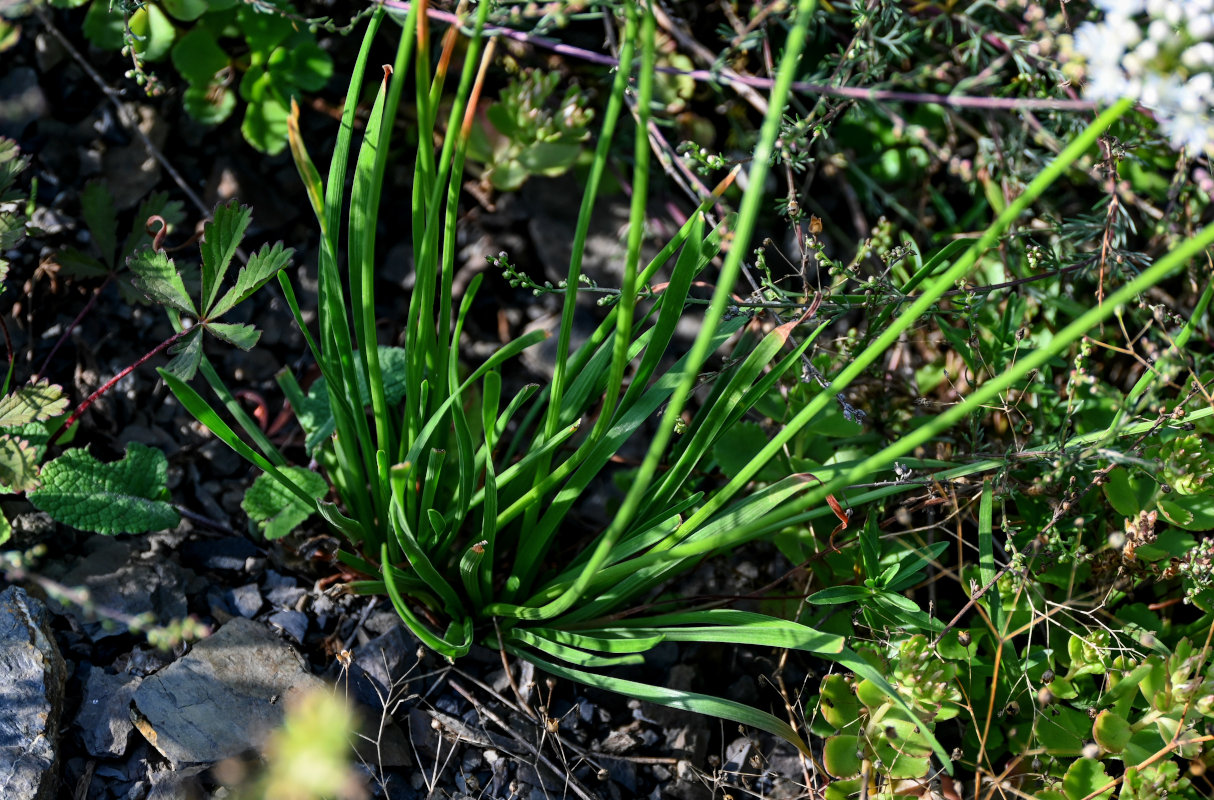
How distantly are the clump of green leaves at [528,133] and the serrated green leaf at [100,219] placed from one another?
25.1 inches

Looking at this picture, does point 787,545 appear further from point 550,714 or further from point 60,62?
point 60,62

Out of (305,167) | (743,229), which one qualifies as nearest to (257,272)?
(305,167)

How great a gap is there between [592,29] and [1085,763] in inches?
64.8

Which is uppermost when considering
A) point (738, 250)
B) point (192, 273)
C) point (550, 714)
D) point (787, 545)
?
point (738, 250)

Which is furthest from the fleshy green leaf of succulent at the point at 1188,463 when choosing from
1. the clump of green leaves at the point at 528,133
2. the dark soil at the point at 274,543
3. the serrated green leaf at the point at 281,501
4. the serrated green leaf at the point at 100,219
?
the serrated green leaf at the point at 100,219

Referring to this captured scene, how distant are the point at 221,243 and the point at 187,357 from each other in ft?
0.54

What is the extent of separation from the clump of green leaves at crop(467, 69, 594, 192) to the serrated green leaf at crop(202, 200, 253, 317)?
61 cm

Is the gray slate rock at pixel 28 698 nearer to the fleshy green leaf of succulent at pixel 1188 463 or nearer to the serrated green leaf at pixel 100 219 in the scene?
the serrated green leaf at pixel 100 219

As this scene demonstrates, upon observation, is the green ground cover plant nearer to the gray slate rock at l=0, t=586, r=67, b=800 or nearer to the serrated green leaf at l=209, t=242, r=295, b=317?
the serrated green leaf at l=209, t=242, r=295, b=317

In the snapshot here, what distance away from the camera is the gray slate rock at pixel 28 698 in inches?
42.8

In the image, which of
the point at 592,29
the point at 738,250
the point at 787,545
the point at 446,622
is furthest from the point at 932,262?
the point at 592,29

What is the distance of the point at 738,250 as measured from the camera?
27.9 inches

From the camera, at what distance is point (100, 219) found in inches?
59.3

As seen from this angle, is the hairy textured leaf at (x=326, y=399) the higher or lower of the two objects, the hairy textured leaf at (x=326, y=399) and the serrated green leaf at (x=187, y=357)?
the lower
